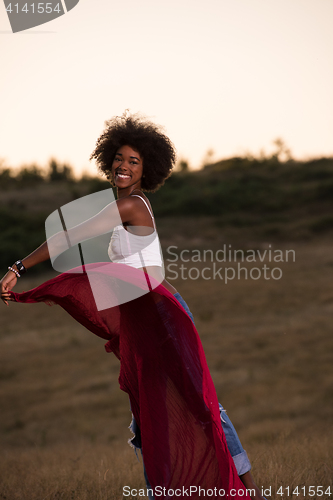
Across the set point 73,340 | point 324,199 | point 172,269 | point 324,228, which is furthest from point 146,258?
point 324,199

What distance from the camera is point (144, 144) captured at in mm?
3201

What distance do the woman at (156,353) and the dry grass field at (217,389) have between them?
46.2 inches

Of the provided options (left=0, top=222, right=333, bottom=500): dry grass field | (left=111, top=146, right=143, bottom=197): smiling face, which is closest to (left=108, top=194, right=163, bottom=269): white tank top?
(left=111, top=146, right=143, bottom=197): smiling face

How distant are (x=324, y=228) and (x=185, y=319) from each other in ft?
120

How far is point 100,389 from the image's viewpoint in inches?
554

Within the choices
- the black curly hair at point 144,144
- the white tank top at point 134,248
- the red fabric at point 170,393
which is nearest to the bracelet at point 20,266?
the red fabric at point 170,393

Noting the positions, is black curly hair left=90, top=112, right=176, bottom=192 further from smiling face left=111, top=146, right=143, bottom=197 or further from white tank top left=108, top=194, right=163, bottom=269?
white tank top left=108, top=194, right=163, bottom=269

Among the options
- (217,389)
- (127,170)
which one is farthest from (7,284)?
(217,389)

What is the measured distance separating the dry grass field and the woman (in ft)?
3.85

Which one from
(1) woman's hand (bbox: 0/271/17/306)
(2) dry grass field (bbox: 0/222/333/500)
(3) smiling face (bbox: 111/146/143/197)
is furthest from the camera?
(2) dry grass field (bbox: 0/222/333/500)

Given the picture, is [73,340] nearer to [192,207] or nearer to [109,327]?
[109,327]

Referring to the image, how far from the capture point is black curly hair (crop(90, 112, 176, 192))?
3.21 m

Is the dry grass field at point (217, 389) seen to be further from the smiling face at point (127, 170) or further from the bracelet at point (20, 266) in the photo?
the smiling face at point (127, 170)

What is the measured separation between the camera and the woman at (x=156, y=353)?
8.80 ft
